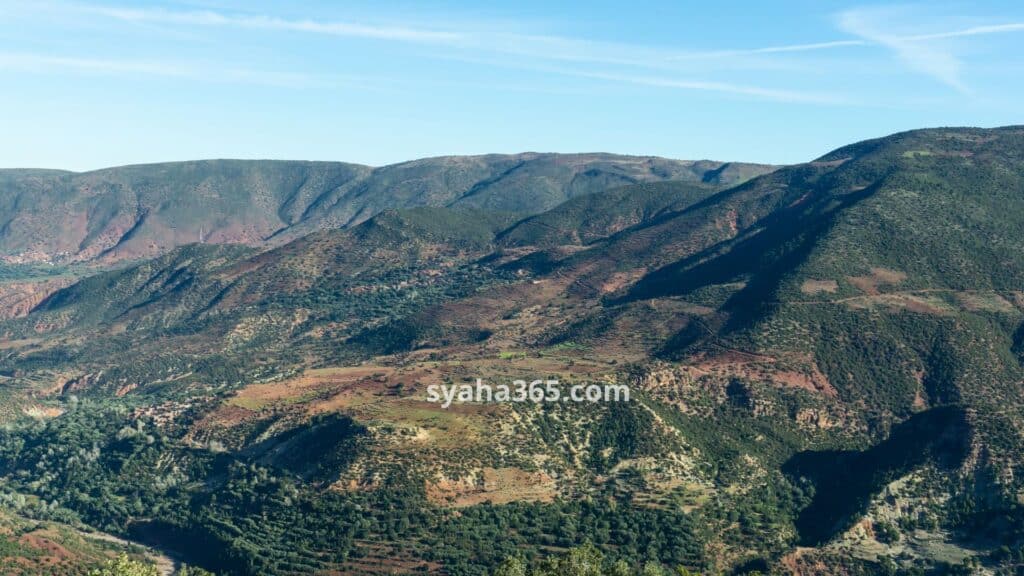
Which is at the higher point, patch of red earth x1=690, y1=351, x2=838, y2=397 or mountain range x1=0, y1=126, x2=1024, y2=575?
patch of red earth x1=690, y1=351, x2=838, y2=397

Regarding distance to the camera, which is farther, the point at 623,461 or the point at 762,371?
the point at 762,371

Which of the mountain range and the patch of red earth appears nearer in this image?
the mountain range

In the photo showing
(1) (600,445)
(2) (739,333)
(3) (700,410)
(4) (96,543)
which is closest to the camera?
(4) (96,543)

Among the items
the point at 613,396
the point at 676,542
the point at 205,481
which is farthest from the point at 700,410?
the point at 205,481

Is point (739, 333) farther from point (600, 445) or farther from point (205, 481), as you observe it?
point (205, 481)

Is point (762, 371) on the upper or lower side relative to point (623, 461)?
upper

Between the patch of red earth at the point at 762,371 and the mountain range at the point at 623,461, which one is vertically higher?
the patch of red earth at the point at 762,371

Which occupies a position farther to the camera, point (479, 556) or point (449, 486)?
point (449, 486)

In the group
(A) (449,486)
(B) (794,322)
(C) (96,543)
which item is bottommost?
(C) (96,543)

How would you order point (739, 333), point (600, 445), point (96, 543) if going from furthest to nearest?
point (739, 333), point (600, 445), point (96, 543)

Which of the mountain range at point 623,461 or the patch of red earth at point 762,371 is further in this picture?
the patch of red earth at point 762,371

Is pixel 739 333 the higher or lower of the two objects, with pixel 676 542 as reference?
higher
